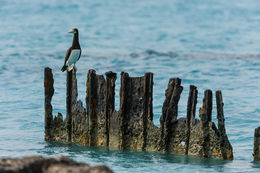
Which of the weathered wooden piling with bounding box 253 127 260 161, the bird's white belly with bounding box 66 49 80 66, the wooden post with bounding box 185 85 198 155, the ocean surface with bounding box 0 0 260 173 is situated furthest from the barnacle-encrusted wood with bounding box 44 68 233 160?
the bird's white belly with bounding box 66 49 80 66

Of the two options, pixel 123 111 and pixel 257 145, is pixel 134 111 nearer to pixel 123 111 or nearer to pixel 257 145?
pixel 123 111

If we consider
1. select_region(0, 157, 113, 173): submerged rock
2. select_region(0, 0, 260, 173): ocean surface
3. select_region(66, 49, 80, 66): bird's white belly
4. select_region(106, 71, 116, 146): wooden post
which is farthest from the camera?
select_region(66, 49, 80, 66): bird's white belly

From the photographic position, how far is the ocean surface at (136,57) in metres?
13.7

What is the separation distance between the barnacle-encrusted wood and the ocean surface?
26 cm

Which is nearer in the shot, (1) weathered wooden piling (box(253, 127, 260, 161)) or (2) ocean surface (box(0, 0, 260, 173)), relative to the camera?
(1) weathered wooden piling (box(253, 127, 260, 161))

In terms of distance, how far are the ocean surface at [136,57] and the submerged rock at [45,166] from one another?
5.19m

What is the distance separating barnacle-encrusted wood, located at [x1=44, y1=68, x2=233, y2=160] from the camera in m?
12.2

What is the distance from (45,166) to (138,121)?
18.4 feet

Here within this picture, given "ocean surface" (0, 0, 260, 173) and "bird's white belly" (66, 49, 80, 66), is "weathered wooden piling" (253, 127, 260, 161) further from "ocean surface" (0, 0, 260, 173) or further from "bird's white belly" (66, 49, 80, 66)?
"bird's white belly" (66, 49, 80, 66)

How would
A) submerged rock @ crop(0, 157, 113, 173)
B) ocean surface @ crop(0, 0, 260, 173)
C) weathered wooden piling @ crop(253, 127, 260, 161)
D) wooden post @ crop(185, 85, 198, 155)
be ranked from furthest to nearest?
ocean surface @ crop(0, 0, 260, 173)
wooden post @ crop(185, 85, 198, 155)
weathered wooden piling @ crop(253, 127, 260, 161)
submerged rock @ crop(0, 157, 113, 173)

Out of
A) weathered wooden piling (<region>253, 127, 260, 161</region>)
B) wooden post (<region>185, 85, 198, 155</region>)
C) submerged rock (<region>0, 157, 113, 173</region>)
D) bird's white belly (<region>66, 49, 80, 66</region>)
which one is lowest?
weathered wooden piling (<region>253, 127, 260, 161</region>)

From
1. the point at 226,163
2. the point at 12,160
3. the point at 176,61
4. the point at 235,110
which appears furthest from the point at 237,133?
the point at 176,61

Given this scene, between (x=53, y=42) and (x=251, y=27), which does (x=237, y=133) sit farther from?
(x=251, y=27)

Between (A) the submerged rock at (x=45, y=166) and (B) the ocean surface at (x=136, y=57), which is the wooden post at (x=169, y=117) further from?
(A) the submerged rock at (x=45, y=166)
